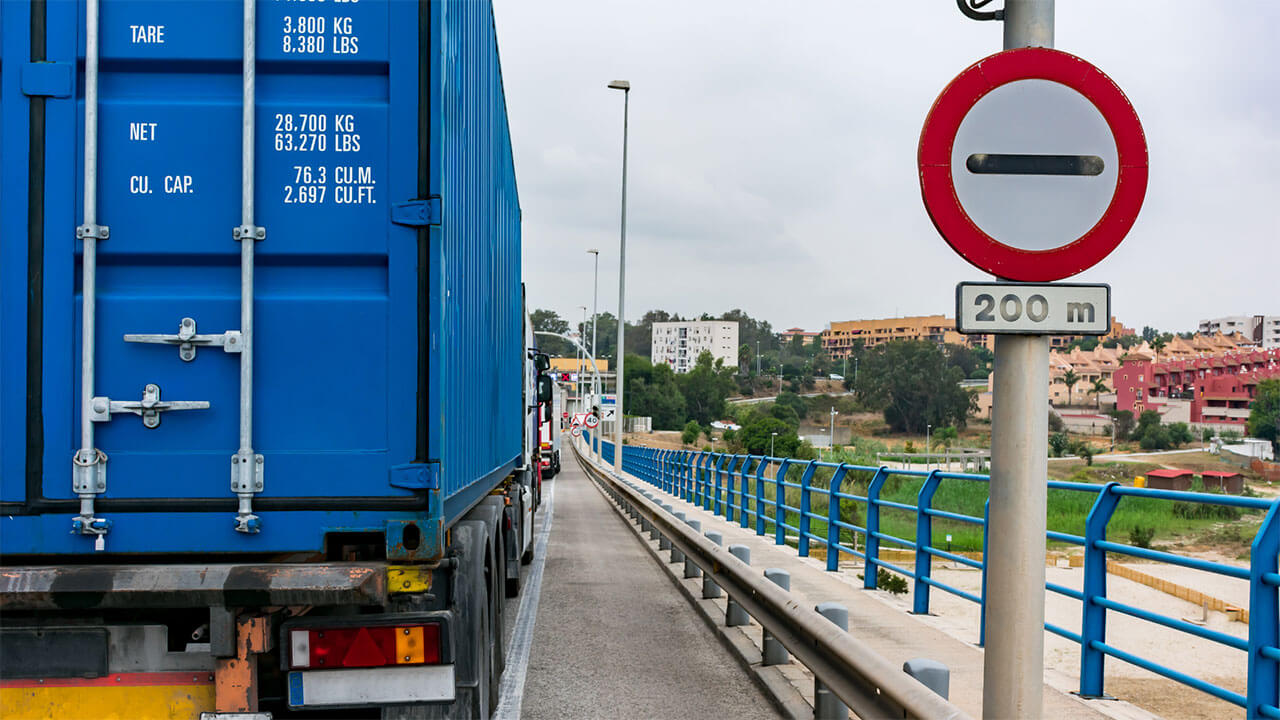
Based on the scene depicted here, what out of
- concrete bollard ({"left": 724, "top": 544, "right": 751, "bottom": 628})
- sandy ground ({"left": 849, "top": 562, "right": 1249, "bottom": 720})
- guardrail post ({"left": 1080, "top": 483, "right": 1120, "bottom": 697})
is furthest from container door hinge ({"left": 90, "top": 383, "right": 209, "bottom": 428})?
concrete bollard ({"left": 724, "top": 544, "right": 751, "bottom": 628})

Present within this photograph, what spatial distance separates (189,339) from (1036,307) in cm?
308

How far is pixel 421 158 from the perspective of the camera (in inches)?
174

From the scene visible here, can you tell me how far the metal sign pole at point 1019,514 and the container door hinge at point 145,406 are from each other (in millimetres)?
2939

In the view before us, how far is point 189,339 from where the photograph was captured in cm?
425

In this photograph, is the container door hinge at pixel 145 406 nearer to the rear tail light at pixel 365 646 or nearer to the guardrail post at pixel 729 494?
the rear tail light at pixel 365 646

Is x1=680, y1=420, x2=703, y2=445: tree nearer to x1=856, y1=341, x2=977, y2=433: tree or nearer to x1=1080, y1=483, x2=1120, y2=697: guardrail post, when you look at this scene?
x1=856, y1=341, x2=977, y2=433: tree

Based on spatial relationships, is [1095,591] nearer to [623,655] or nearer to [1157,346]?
[623,655]

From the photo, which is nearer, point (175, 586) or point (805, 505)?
point (175, 586)

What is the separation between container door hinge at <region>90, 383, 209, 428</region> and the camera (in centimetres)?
422

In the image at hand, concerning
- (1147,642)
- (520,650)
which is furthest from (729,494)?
(520,650)

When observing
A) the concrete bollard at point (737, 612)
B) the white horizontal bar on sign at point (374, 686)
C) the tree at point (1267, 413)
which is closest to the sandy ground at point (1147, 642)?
the concrete bollard at point (737, 612)

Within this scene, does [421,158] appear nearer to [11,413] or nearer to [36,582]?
[11,413]

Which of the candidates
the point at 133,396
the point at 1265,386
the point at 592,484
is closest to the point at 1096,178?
the point at 133,396

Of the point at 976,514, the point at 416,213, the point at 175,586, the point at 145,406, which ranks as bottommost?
the point at 976,514
